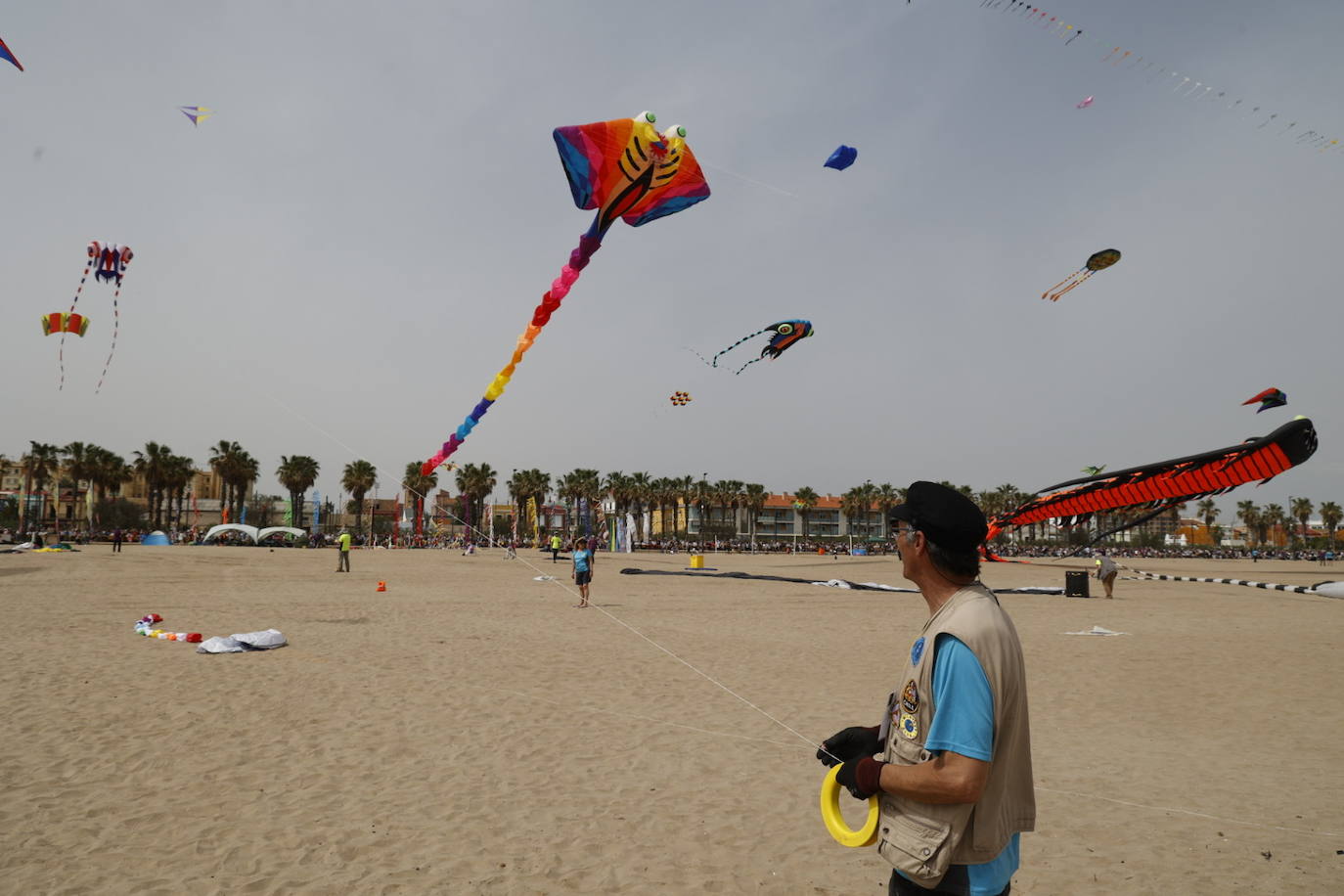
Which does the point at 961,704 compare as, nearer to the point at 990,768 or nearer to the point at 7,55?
the point at 990,768

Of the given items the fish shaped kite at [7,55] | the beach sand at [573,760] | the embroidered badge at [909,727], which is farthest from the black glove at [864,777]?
the fish shaped kite at [7,55]

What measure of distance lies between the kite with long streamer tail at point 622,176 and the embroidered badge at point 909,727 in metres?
12.9

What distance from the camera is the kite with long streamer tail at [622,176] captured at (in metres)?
13.4

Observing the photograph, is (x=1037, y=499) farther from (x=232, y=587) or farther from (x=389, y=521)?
(x=389, y=521)

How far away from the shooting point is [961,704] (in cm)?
185

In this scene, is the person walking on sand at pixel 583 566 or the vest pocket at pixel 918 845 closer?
the vest pocket at pixel 918 845

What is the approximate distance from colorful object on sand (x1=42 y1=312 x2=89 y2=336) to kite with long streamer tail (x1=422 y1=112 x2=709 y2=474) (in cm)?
1278

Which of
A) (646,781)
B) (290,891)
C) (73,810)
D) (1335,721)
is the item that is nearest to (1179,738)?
(1335,721)

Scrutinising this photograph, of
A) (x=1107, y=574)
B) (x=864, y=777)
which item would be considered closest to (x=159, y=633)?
(x=864, y=777)

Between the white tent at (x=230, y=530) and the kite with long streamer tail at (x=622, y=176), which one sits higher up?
the kite with long streamer tail at (x=622, y=176)

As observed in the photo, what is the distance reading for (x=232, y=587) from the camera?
21.8 metres

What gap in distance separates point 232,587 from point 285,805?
19.1 m

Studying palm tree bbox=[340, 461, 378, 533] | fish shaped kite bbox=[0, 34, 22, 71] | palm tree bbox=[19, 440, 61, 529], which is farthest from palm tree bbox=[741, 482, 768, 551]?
fish shaped kite bbox=[0, 34, 22, 71]

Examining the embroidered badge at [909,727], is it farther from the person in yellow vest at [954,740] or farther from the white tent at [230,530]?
the white tent at [230,530]
